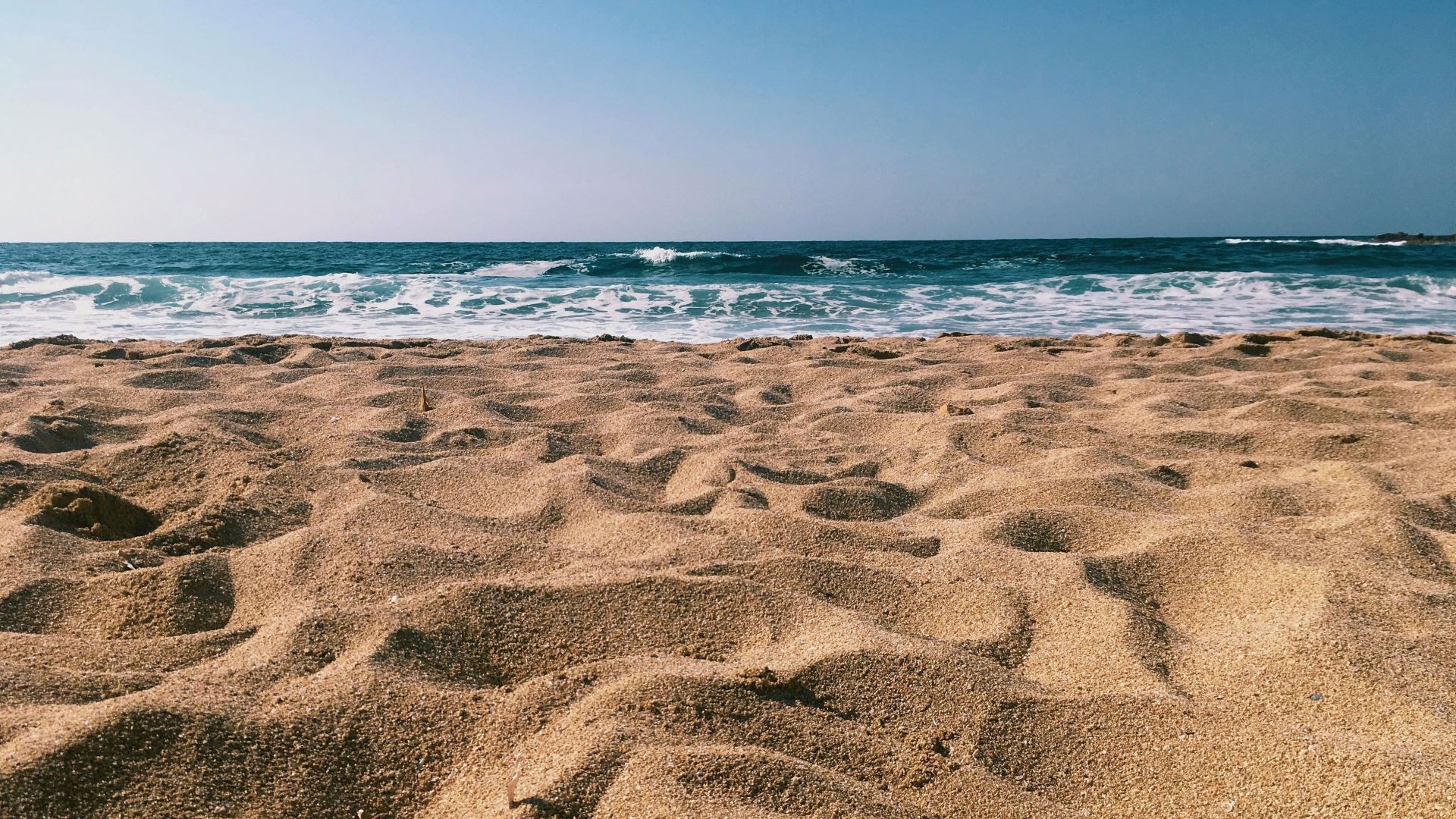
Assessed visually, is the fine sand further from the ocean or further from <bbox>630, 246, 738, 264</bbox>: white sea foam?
<bbox>630, 246, 738, 264</bbox>: white sea foam

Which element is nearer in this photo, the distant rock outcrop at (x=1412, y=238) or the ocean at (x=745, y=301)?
the ocean at (x=745, y=301)

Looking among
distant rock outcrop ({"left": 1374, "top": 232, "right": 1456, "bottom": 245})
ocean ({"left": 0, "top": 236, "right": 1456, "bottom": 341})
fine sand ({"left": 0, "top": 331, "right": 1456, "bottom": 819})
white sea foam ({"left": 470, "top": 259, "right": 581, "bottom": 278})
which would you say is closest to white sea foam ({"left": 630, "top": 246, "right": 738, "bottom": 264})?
white sea foam ({"left": 470, "top": 259, "right": 581, "bottom": 278})

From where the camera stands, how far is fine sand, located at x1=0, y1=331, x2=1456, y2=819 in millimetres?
1197

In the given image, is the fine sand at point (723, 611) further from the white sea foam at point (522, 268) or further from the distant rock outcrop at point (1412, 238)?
the distant rock outcrop at point (1412, 238)

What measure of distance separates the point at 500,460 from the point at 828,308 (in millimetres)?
7238

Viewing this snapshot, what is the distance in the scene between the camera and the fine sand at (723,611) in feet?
3.93

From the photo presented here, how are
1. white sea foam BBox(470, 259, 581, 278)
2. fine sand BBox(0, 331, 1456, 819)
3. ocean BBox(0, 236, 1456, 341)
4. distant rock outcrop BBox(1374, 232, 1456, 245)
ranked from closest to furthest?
1. fine sand BBox(0, 331, 1456, 819)
2. ocean BBox(0, 236, 1456, 341)
3. white sea foam BBox(470, 259, 581, 278)
4. distant rock outcrop BBox(1374, 232, 1456, 245)

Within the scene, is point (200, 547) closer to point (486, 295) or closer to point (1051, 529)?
point (1051, 529)

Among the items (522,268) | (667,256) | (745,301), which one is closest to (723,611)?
(745,301)

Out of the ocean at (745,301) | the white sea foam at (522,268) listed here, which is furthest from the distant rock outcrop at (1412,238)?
the white sea foam at (522,268)

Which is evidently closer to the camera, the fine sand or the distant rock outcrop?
the fine sand

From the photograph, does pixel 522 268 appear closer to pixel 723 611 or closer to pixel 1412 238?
pixel 723 611

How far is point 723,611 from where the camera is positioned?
1.71 m

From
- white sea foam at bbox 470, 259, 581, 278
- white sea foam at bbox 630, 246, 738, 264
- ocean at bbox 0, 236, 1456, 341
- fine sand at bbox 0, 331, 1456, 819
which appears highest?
white sea foam at bbox 630, 246, 738, 264
